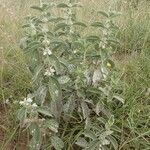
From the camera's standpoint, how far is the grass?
2934 mm

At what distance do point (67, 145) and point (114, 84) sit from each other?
53 centimetres

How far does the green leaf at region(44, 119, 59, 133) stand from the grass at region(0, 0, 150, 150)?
35 centimetres

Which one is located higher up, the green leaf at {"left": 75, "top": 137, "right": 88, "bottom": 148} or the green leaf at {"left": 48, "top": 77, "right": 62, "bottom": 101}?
the green leaf at {"left": 48, "top": 77, "right": 62, "bottom": 101}

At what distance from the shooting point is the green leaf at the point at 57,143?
2.60m

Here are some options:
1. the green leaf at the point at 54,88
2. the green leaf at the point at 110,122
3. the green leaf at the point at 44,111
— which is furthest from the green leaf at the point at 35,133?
the green leaf at the point at 110,122

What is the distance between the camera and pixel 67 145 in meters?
2.82

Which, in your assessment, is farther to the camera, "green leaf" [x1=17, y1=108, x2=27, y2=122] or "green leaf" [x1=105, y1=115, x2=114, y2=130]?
"green leaf" [x1=105, y1=115, x2=114, y2=130]

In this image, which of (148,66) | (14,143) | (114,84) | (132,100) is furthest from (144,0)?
(14,143)

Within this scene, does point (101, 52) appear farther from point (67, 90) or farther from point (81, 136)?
point (81, 136)

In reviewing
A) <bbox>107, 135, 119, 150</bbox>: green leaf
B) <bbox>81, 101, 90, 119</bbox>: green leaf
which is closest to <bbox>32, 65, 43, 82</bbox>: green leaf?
<bbox>81, 101, 90, 119</bbox>: green leaf

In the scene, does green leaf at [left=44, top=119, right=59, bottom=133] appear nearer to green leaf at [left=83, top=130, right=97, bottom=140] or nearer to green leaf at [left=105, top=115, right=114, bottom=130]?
green leaf at [left=83, top=130, right=97, bottom=140]

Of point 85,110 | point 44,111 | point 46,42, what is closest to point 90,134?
point 85,110

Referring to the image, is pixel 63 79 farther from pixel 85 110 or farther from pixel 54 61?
pixel 85 110

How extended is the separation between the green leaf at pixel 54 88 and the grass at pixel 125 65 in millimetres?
477
